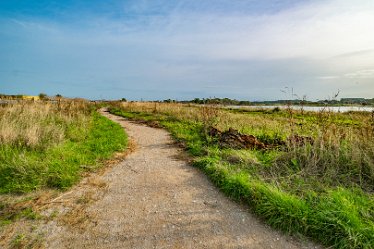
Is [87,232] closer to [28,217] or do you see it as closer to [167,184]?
[28,217]

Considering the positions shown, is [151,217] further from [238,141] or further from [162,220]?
[238,141]

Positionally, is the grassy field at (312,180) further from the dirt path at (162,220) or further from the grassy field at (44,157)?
the grassy field at (44,157)

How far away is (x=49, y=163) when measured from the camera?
20.5ft

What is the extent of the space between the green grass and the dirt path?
86cm

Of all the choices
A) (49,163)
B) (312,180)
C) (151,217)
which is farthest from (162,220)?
(49,163)

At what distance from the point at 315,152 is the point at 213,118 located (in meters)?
6.30

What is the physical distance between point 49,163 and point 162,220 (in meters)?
3.44

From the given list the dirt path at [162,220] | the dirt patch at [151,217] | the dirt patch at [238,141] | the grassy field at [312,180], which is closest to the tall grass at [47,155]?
the dirt patch at [151,217]

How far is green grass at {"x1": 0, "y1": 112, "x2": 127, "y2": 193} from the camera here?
551cm

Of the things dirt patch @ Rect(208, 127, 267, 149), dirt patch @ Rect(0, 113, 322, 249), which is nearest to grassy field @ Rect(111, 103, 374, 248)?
dirt patch @ Rect(208, 127, 267, 149)

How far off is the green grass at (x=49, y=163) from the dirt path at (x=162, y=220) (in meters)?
0.86

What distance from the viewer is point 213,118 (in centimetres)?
1234

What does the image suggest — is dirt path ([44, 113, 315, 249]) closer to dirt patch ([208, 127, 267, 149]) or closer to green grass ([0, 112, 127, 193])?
green grass ([0, 112, 127, 193])

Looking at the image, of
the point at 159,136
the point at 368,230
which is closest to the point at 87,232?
the point at 368,230
